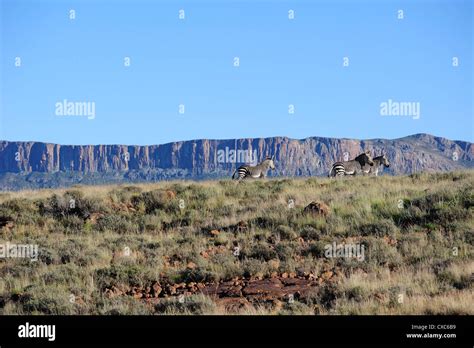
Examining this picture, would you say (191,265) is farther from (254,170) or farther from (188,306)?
(254,170)

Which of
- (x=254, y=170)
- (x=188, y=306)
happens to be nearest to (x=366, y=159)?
(x=254, y=170)

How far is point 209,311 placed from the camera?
40.1 feet

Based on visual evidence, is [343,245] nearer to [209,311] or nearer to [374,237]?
[374,237]

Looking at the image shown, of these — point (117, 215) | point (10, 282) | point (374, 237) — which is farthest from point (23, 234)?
point (374, 237)

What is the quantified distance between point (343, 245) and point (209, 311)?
20.5 feet

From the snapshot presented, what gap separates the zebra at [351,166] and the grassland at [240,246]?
243 inches

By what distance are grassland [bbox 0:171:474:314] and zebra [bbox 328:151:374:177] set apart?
617 centimetres

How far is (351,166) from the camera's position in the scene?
1396 inches

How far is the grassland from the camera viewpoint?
13.0 m

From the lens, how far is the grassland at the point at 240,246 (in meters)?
13.0

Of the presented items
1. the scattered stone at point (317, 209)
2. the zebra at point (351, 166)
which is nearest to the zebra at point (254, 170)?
the zebra at point (351, 166)

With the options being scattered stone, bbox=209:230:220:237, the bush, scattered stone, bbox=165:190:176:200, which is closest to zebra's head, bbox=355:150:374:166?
scattered stone, bbox=165:190:176:200

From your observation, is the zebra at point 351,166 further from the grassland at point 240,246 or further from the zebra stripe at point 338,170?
the grassland at point 240,246
